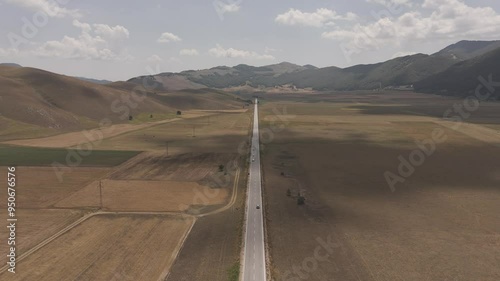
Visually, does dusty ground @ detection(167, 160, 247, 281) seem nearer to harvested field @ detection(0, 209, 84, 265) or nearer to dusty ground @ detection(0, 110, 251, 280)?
dusty ground @ detection(0, 110, 251, 280)

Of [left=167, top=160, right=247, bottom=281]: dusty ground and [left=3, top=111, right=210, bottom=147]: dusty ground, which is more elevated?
[left=3, top=111, right=210, bottom=147]: dusty ground

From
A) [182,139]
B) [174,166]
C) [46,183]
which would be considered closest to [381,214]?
[174,166]

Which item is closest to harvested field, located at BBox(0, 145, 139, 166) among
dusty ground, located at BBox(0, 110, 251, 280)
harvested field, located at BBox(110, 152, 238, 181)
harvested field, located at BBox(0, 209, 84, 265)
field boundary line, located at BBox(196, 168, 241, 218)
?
dusty ground, located at BBox(0, 110, 251, 280)

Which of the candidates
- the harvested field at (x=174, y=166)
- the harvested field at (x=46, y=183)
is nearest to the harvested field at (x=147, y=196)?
the harvested field at (x=46, y=183)

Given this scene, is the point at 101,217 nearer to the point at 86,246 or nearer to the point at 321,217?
the point at 86,246

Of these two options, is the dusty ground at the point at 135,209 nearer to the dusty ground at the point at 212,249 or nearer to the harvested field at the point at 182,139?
the dusty ground at the point at 212,249

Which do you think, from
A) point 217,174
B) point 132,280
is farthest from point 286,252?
point 217,174

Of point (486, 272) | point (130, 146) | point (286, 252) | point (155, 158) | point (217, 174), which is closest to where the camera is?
point (486, 272)
